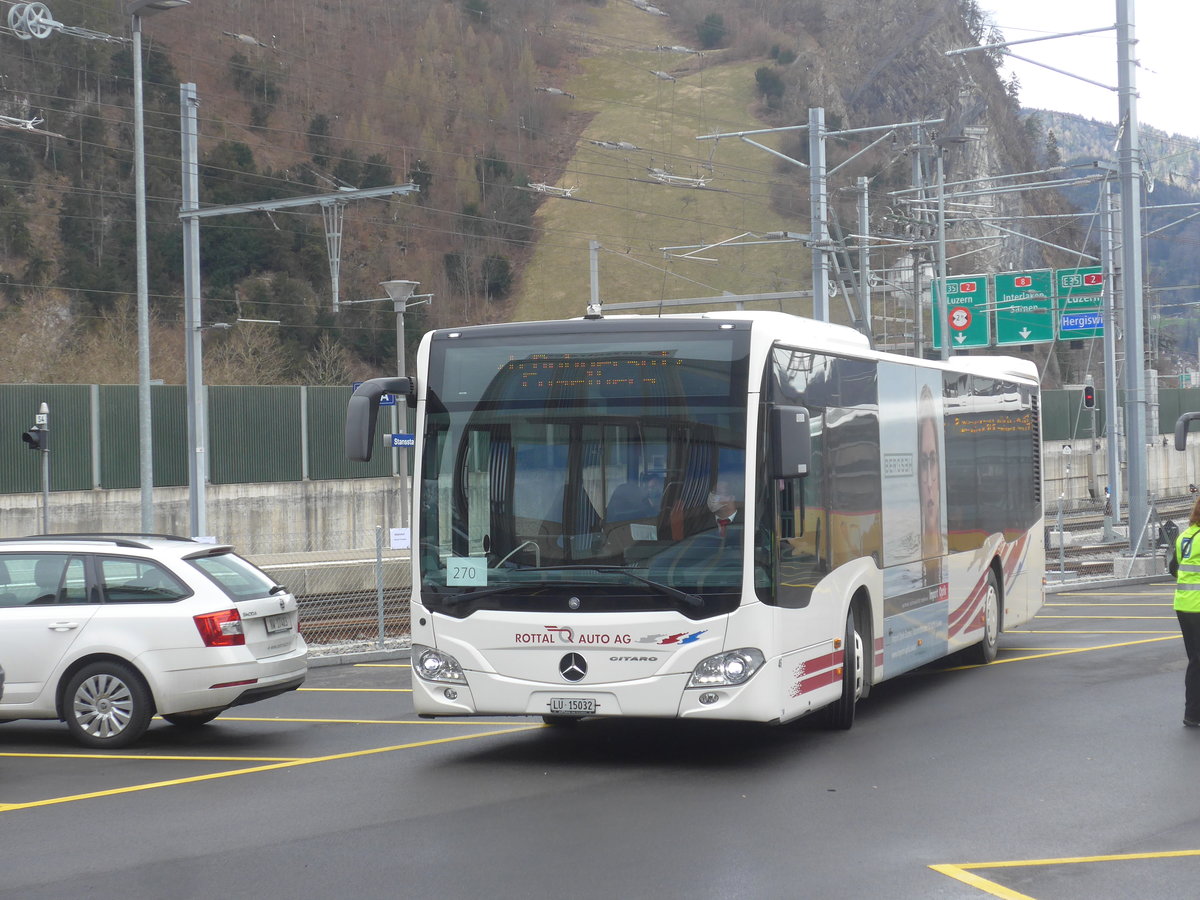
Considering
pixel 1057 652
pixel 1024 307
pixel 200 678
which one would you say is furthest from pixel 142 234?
pixel 1024 307

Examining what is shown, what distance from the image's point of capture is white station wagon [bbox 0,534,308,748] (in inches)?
440

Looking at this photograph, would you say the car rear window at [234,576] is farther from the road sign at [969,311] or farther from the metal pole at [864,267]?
the road sign at [969,311]

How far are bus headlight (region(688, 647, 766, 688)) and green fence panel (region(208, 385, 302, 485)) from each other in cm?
3051

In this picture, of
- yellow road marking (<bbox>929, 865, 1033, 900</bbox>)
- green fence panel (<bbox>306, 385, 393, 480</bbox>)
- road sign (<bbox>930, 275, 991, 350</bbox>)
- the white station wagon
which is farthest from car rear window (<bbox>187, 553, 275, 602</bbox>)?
road sign (<bbox>930, 275, 991, 350</bbox>)

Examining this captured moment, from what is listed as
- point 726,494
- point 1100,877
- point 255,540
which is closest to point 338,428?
point 255,540

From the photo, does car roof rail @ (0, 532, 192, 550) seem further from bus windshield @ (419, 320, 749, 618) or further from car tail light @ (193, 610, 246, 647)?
bus windshield @ (419, 320, 749, 618)

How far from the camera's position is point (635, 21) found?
128 meters

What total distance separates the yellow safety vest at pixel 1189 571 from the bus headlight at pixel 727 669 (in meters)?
3.70

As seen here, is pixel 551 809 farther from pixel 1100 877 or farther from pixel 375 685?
pixel 375 685

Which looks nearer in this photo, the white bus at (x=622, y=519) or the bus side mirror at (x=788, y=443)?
the white bus at (x=622, y=519)

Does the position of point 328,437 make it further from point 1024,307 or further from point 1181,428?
point 1024,307

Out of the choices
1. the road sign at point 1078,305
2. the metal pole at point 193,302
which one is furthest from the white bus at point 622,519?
the road sign at point 1078,305

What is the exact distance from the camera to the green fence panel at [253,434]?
39250 millimetres

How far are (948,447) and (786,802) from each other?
6.44 metres
